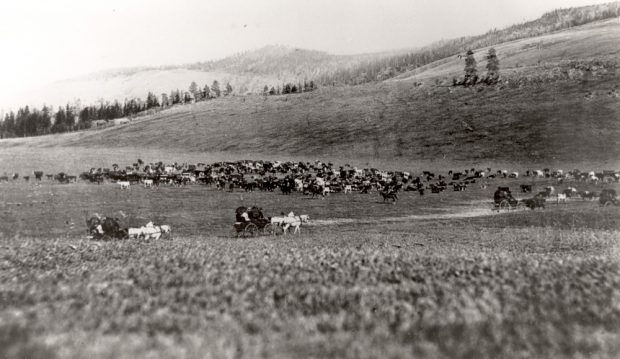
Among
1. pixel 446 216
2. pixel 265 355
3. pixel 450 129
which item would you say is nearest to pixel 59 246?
pixel 265 355

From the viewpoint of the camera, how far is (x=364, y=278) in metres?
10.9

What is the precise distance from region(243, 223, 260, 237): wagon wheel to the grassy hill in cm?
5746

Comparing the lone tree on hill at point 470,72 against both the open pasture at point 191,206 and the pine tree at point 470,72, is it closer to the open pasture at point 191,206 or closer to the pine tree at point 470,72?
the pine tree at point 470,72

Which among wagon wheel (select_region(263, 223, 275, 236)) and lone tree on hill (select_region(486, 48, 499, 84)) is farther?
lone tree on hill (select_region(486, 48, 499, 84))

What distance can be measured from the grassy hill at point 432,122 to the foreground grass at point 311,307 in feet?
214

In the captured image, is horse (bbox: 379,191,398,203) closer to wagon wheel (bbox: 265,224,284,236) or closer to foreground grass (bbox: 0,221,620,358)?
wagon wheel (bbox: 265,224,284,236)

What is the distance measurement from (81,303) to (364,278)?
5583mm

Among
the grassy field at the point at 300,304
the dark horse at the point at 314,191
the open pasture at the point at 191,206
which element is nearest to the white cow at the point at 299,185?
the dark horse at the point at 314,191

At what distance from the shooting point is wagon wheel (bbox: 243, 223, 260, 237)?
2569 centimetres

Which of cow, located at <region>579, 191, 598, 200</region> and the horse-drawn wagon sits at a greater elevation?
the horse-drawn wagon

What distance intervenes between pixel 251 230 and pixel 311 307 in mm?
16762

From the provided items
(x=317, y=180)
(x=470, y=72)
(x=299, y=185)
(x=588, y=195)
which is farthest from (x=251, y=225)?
(x=470, y=72)

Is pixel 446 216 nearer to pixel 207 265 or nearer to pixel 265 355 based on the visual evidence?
pixel 207 265

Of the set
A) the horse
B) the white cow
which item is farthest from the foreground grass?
the white cow
